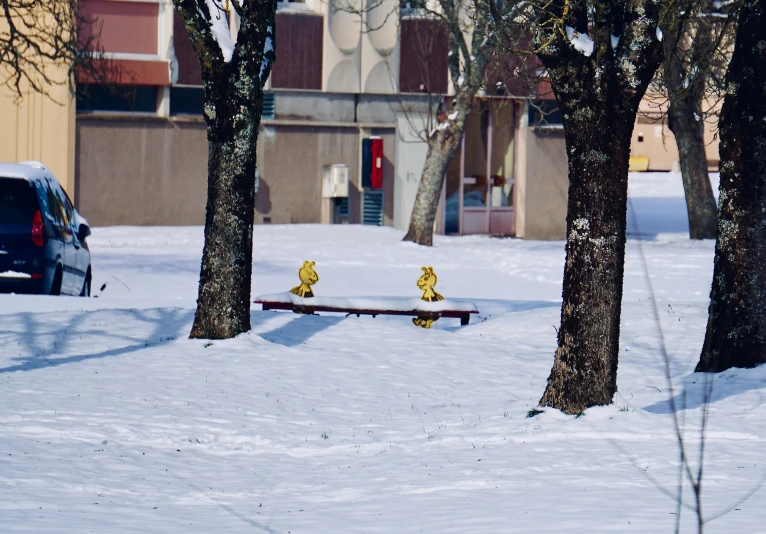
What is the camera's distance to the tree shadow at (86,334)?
11.4 m

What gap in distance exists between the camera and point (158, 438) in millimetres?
8766

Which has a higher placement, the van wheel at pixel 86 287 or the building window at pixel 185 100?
the building window at pixel 185 100

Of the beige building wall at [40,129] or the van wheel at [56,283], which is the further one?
the beige building wall at [40,129]

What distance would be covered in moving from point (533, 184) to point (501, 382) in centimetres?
2082

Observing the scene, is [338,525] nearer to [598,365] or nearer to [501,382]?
[598,365]

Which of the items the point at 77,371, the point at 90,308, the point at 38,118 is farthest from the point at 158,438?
→ the point at 38,118

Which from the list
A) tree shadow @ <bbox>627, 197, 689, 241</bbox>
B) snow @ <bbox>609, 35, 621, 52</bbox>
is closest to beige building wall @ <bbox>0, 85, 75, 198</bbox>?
tree shadow @ <bbox>627, 197, 689, 241</bbox>

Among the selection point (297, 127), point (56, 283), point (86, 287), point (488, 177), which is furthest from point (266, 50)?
point (488, 177)

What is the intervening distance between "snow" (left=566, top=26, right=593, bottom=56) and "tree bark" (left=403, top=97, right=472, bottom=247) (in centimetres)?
1741

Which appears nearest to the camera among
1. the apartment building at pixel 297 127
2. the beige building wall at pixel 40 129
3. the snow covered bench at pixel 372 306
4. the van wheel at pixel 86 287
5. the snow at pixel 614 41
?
the snow at pixel 614 41

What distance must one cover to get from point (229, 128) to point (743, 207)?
446cm

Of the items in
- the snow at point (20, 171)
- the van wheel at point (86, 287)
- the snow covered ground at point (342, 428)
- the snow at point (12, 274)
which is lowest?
the snow covered ground at point (342, 428)

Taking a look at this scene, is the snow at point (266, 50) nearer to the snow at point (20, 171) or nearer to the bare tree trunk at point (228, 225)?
the bare tree trunk at point (228, 225)

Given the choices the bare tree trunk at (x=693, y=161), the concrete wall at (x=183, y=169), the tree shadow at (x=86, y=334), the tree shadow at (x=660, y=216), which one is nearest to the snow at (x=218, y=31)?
the tree shadow at (x=86, y=334)
